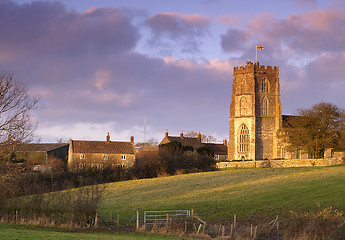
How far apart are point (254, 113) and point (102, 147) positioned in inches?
1287

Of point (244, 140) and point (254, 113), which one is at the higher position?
point (254, 113)

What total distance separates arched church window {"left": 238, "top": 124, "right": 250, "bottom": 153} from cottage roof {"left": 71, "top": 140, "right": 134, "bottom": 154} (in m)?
23.1

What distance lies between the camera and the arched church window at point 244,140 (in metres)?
104

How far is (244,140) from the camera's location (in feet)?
341

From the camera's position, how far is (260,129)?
341ft

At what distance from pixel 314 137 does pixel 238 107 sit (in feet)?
82.0

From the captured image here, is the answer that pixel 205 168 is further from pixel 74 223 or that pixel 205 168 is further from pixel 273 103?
pixel 74 223

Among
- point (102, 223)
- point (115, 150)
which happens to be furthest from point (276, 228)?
point (115, 150)

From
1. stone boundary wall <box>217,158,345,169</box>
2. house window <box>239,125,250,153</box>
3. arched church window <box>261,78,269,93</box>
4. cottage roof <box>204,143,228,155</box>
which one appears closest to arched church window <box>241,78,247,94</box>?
arched church window <box>261,78,269,93</box>

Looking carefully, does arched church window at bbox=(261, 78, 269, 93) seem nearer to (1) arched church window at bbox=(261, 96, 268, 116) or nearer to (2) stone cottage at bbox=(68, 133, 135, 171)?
(1) arched church window at bbox=(261, 96, 268, 116)

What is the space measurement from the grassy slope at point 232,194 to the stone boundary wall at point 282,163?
545 inches

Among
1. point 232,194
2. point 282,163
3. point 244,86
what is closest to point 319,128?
point 282,163

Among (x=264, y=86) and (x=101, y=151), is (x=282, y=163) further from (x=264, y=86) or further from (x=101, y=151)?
(x=101, y=151)

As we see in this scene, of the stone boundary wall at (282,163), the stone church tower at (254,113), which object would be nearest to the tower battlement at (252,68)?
the stone church tower at (254,113)
